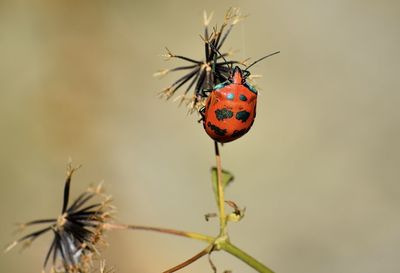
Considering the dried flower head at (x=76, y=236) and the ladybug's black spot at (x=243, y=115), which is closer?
the dried flower head at (x=76, y=236)

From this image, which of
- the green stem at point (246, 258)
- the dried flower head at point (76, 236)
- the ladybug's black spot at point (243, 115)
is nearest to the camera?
the green stem at point (246, 258)

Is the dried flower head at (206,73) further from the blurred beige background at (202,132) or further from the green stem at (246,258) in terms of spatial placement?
the blurred beige background at (202,132)

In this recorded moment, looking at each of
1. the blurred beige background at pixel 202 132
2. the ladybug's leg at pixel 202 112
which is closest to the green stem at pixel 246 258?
the ladybug's leg at pixel 202 112

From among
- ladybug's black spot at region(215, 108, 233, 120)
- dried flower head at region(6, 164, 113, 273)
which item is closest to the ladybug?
ladybug's black spot at region(215, 108, 233, 120)

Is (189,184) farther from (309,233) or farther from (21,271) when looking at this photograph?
(21,271)

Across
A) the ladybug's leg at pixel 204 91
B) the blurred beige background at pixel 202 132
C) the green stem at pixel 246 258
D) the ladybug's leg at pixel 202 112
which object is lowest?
the green stem at pixel 246 258

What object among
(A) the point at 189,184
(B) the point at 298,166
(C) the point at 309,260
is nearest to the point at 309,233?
(C) the point at 309,260

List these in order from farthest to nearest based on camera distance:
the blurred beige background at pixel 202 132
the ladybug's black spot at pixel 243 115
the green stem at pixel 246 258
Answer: the blurred beige background at pixel 202 132
the ladybug's black spot at pixel 243 115
the green stem at pixel 246 258

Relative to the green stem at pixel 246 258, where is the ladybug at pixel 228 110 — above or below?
above
